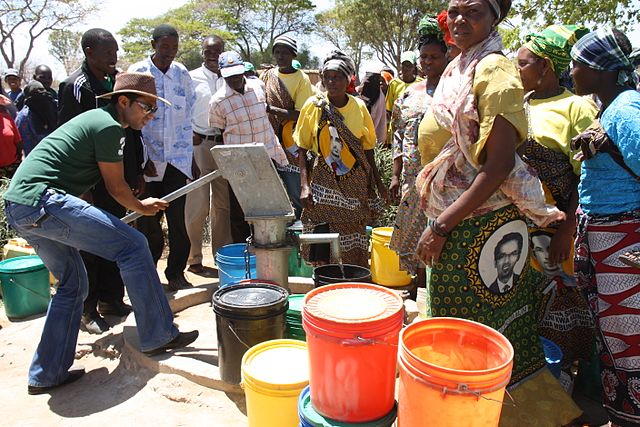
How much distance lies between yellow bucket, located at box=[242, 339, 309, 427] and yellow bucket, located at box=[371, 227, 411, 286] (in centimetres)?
185

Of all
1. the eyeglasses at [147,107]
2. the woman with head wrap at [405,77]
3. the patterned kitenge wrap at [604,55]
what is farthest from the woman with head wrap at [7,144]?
the patterned kitenge wrap at [604,55]

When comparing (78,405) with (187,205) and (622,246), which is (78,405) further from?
(622,246)

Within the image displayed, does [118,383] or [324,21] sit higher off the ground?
[324,21]

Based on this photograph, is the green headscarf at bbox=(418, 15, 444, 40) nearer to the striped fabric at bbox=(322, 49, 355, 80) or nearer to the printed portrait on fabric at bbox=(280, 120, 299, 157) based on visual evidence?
the striped fabric at bbox=(322, 49, 355, 80)

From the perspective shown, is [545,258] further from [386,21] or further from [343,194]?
[386,21]

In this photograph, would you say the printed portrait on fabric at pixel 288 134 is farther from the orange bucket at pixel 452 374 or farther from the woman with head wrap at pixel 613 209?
the orange bucket at pixel 452 374

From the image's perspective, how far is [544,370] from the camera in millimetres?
2248

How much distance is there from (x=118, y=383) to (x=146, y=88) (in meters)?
1.79

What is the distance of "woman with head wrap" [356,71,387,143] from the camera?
6.15m

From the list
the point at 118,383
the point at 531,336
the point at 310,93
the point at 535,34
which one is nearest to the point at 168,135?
the point at 310,93

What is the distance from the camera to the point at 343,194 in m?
3.94

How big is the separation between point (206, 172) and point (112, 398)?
2.51 meters

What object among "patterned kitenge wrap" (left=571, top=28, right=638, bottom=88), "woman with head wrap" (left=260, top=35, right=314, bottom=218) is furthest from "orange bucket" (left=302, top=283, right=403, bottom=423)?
"woman with head wrap" (left=260, top=35, right=314, bottom=218)

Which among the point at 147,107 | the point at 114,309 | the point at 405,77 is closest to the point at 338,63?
the point at 147,107
